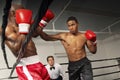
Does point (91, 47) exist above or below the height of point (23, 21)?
below

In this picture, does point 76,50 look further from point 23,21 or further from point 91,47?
point 23,21

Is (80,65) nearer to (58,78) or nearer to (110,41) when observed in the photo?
(58,78)

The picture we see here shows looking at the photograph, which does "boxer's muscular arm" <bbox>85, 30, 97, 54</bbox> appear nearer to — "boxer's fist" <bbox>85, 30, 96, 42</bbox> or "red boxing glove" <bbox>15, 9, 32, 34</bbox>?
"boxer's fist" <bbox>85, 30, 96, 42</bbox>

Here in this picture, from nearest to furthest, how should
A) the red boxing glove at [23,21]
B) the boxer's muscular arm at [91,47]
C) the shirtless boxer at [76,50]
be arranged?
the red boxing glove at [23,21] < the shirtless boxer at [76,50] < the boxer's muscular arm at [91,47]

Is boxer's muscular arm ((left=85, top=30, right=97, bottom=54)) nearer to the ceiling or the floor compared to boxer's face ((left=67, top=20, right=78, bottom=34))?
nearer to the floor

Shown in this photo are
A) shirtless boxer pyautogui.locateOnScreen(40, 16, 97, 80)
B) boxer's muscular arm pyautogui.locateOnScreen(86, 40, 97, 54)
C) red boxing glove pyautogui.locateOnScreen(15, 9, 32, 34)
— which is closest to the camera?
red boxing glove pyautogui.locateOnScreen(15, 9, 32, 34)

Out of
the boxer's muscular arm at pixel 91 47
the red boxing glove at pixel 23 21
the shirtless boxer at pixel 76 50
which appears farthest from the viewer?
the boxer's muscular arm at pixel 91 47

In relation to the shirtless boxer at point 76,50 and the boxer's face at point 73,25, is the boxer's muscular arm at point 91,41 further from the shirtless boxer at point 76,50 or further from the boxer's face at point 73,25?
the boxer's face at point 73,25

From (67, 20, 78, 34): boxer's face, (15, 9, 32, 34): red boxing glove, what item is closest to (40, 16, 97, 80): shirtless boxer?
(67, 20, 78, 34): boxer's face

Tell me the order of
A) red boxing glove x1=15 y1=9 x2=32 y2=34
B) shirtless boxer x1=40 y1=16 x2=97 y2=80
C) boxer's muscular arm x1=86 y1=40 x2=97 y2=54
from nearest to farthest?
red boxing glove x1=15 y1=9 x2=32 y2=34 < shirtless boxer x1=40 y1=16 x2=97 y2=80 < boxer's muscular arm x1=86 y1=40 x2=97 y2=54

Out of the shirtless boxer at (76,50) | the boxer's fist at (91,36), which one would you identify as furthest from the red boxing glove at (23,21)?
the boxer's fist at (91,36)

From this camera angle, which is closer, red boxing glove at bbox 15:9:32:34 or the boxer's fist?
red boxing glove at bbox 15:9:32:34

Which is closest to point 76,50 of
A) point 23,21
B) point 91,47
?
point 91,47

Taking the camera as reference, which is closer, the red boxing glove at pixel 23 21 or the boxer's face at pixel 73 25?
the red boxing glove at pixel 23 21
